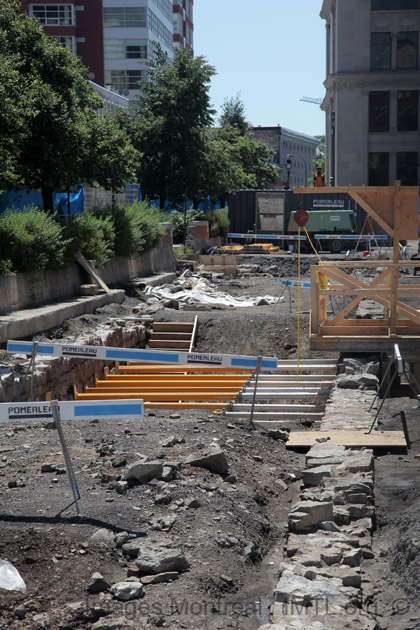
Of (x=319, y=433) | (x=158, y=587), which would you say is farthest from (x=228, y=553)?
(x=319, y=433)

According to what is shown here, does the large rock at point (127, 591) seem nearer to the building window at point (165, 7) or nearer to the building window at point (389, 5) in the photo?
the building window at point (389, 5)

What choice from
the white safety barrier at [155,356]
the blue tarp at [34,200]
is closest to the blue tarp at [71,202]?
the blue tarp at [34,200]

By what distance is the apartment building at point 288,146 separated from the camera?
14100cm

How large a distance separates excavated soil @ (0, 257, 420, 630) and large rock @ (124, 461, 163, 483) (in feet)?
0.27

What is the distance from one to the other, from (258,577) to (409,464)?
9.72 ft

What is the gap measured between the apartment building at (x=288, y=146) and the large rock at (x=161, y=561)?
126m

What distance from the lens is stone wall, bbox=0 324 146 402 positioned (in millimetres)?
10953

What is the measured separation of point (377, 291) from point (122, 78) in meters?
59.1

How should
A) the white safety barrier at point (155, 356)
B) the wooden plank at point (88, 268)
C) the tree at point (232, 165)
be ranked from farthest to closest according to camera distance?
1. the tree at point (232, 165)
2. the wooden plank at point (88, 268)
3. the white safety barrier at point (155, 356)

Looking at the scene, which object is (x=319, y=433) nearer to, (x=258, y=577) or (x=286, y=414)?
(x=286, y=414)

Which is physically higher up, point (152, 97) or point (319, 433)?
point (152, 97)

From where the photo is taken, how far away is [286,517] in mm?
6891

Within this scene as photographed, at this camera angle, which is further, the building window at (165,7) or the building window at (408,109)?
the building window at (165,7)

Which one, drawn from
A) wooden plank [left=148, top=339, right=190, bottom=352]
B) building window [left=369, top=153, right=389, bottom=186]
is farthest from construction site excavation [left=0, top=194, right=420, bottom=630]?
building window [left=369, top=153, right=389, bottom=186]
